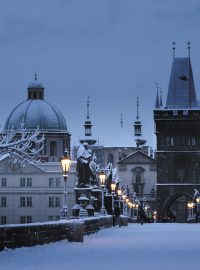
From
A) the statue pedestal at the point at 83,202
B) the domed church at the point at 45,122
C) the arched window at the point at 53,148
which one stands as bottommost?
the statue pedestal at the point at 83,202

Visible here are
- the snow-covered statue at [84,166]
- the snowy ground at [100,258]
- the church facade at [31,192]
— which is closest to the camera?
the snowy ground at [100,258]

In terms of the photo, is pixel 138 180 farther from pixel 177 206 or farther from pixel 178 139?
pixel 178 139

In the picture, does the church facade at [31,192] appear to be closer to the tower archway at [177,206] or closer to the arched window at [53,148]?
the arched window at [53,148]

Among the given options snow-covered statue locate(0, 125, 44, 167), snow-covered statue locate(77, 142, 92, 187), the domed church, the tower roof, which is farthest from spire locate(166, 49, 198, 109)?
snow-covered statue locate(0, 125, 44, 167)

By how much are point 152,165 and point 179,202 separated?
15769 mm

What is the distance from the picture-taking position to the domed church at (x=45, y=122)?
167 metres

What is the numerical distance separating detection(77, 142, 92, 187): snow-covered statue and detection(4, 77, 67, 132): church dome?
114 m

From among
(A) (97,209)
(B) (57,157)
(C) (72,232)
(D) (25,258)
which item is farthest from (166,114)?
(D) (25,258)

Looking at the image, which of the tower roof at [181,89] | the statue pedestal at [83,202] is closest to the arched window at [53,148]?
the tower roof at [181,89]

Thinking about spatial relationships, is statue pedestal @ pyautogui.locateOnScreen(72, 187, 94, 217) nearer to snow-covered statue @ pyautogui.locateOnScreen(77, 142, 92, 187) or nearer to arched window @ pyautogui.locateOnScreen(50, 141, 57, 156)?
snow-covered statue @ pyautogui.locateOnScreen(77, 142, 92, 187)

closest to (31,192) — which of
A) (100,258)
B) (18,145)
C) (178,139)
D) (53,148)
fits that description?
(53,148)

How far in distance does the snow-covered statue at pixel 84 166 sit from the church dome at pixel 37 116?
11416 centimetres

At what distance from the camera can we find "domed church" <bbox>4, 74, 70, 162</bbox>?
547 ft

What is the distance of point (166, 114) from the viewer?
545 ft
